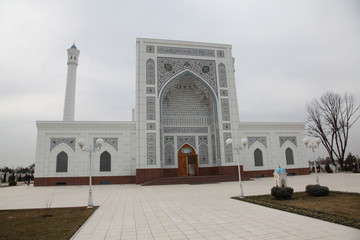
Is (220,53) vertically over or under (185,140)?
over

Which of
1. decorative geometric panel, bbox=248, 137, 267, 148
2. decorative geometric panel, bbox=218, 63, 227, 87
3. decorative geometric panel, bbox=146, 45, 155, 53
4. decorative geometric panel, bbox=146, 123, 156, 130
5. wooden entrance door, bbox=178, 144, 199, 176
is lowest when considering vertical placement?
wooden entrance door, bbox=178, 144, 199, 176

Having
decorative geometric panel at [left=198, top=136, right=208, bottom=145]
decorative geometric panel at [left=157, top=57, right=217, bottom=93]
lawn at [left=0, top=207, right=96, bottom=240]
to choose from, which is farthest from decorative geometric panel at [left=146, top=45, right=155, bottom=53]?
lawn at [left=0, top=207, right=96, bottom=240]

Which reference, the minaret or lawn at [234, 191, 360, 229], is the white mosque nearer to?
the minaret

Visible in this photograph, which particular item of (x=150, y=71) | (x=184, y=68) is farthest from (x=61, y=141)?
(x=184, y=68)

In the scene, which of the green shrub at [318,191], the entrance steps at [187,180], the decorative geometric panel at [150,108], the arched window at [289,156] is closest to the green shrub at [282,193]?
the green shrub at [318,191]

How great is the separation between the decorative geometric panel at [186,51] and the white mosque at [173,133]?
78 mm

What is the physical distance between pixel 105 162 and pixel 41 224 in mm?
13177

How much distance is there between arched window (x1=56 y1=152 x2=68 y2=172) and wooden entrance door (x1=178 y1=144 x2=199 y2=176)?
8.33 m

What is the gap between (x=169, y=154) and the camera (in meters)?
19.3

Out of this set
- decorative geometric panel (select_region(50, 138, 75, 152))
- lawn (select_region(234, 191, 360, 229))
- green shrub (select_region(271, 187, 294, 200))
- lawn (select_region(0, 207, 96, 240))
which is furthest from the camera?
decorative geometric panel (select_region(50, 138, 75, 152))

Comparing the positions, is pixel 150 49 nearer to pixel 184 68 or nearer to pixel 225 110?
pixel 184 68

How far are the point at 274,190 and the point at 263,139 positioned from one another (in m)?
14.0

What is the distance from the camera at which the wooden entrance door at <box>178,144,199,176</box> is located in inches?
757

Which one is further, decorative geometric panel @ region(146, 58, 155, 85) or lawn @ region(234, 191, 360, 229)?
decorative geometric panel @ region(146, 58, 155, 85)
